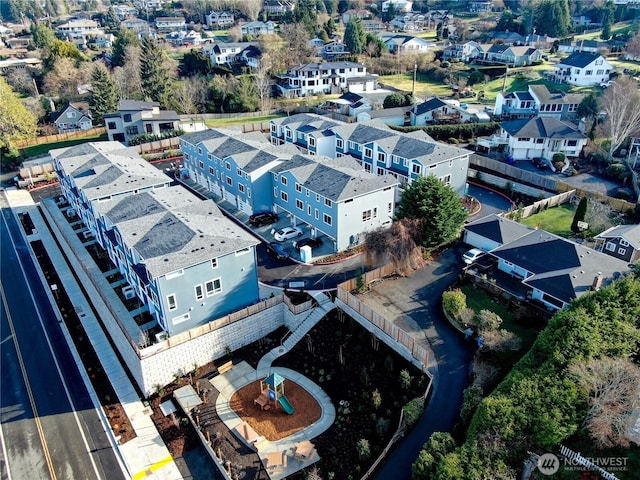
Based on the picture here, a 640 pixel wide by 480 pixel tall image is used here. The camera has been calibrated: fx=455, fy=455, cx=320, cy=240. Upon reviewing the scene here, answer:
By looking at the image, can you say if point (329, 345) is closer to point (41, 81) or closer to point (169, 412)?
point (169, 412)

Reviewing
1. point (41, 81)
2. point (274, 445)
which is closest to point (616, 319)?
point (274, 445)

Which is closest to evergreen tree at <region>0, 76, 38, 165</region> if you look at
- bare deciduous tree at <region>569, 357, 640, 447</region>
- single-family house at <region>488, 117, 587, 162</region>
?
single-family house at <region>488, 117, 587, 162</region>

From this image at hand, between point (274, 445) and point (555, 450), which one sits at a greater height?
point (555, 450)

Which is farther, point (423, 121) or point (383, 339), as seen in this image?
point (423, 121)

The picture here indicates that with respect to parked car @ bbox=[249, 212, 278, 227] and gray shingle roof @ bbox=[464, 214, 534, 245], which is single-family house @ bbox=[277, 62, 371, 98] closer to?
parked car @ bbox=[249, 212, 278, 227]

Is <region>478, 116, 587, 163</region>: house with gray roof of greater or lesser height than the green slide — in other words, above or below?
above

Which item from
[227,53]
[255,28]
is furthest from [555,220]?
[255,28]
